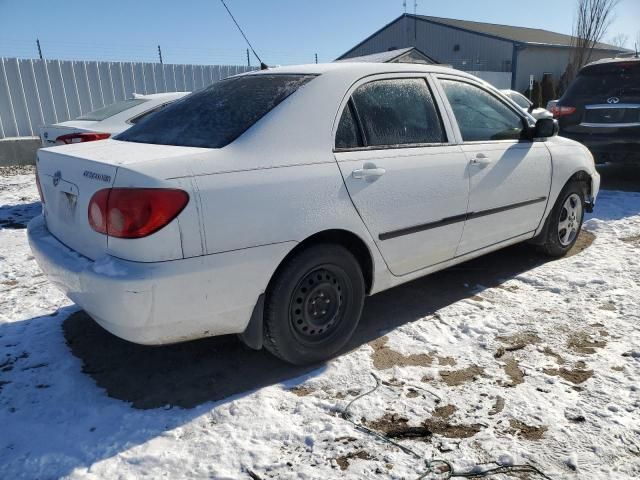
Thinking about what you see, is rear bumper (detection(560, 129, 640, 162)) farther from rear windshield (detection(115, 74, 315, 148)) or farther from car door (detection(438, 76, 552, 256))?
rear windshield (detection(115, 74, 315, 148))

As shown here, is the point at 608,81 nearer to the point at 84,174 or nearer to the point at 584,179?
the point at 584,179

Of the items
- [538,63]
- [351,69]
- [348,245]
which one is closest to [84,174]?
[348,245]

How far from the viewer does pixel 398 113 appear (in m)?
3.29

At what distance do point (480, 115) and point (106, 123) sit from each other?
4.72 m

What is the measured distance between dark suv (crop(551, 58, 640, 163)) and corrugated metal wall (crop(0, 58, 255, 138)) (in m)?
9.83

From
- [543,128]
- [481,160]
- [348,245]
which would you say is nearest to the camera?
[348,245]

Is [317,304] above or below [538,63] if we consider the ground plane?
below

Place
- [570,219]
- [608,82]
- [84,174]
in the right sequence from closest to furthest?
[84,174], [570,219], [608,82]

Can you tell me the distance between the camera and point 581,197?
4.84 m

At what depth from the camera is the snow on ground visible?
2234 millimetres

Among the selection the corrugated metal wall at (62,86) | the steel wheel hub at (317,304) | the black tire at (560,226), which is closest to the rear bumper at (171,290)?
the steel wheel hub at (317,304)

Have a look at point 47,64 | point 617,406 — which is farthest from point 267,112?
point 47,64

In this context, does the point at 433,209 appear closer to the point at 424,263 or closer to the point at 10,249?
the point at 424,263

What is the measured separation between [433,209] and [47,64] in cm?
1126
